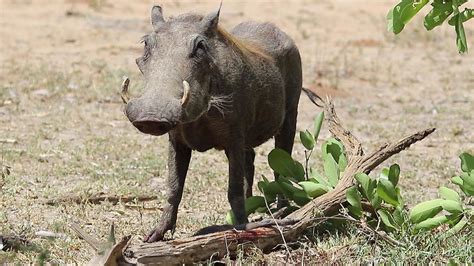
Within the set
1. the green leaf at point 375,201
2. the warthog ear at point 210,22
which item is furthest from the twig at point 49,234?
the green leaf at point 375,201

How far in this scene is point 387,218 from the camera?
16.7ft

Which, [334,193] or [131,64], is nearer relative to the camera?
[334,193]

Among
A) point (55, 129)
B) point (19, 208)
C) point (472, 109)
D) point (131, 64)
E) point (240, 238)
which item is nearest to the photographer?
point (240, 238)

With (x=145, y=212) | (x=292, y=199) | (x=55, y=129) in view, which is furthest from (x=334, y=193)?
(x=55, y=129)

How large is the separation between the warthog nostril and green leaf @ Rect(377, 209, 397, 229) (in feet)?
4.44

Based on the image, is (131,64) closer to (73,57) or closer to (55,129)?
(73,57)

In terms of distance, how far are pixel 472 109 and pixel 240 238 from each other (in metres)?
5.70

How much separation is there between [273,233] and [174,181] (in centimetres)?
67

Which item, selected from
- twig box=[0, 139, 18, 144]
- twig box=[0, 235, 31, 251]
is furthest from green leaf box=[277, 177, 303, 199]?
twig box=[0, 139, 18, 144]

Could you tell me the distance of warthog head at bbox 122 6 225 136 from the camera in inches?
169

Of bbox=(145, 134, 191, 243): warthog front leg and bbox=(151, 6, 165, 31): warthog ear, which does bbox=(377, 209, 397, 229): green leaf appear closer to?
bbox=(145, 134, 191, 243): warthog front leg

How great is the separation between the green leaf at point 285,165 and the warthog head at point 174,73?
81cm

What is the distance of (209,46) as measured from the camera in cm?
492

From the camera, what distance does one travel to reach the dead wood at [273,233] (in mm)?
4512
